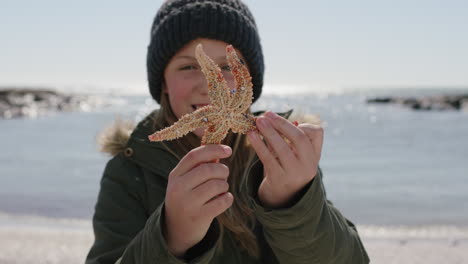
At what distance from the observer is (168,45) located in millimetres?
2703

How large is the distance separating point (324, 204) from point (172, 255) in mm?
718

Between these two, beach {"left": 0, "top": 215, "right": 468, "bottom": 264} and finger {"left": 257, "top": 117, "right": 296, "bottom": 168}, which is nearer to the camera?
finger {"left": 257, "top": 117, "right": 296, "bottom": 168}

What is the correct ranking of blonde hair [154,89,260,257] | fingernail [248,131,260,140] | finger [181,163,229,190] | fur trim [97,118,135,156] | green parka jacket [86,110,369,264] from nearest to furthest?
finger [181,163,229,190] < fingernail [248,131,260,140] < green parka jacket [86,110,369,264] < blonde hair [154,89,260,257] < fur trim [97,118,135,156]

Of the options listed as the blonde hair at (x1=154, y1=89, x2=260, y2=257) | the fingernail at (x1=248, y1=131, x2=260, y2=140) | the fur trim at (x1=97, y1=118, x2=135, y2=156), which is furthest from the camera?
the fur trim at (x1=97, y1=118, x2=135, y2=156)


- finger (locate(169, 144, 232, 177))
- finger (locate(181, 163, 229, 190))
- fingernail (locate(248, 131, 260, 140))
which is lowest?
finger (locate(181, 163, 229, 190))

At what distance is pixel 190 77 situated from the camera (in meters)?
2.51

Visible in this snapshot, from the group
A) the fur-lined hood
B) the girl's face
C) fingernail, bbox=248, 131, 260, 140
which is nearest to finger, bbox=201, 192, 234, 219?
fingernail, bbox=248, 131, 260, 140

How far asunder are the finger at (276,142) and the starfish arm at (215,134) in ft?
0.49

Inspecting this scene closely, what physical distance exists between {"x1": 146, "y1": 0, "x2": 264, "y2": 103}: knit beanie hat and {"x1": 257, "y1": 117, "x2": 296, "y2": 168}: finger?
107 centimetres

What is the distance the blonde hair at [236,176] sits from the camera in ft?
8.00

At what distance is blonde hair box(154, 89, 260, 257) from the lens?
2.44 metres

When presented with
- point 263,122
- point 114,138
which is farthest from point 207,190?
point 114,138

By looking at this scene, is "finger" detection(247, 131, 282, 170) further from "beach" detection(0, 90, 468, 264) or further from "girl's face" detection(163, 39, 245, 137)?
"beach" detection(0, 90, 468, 264)

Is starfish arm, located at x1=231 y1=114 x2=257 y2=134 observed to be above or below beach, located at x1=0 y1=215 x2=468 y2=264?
above
